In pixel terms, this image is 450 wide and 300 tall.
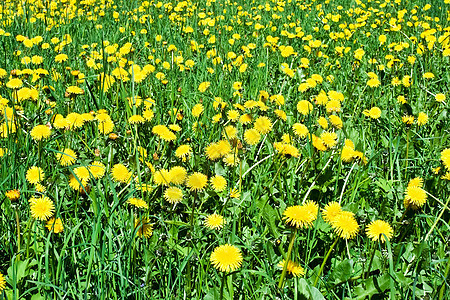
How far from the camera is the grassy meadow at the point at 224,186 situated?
1420mm

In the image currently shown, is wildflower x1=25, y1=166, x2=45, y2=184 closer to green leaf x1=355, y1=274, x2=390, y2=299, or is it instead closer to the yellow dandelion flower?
the yellow dandelion flower

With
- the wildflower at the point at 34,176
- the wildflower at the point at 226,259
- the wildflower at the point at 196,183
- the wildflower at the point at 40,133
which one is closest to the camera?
the wildflower at the point at 226,259

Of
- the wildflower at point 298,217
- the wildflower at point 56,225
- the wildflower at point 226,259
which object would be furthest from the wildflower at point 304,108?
the wildflower at point 56,225

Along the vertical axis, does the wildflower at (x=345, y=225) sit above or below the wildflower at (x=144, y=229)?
above

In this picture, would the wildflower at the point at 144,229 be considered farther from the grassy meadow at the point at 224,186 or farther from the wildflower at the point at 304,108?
the wildflower at the point at 304,108

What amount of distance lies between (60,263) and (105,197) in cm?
40

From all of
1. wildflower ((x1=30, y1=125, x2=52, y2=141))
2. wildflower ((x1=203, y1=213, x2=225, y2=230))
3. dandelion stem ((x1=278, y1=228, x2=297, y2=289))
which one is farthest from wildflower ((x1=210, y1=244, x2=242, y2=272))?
wildflower ((x1=30, y1=125, x2=52, y2=141))

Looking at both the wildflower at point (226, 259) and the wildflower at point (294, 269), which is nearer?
the wildflower at point (226, 259)

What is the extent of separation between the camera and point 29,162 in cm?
196

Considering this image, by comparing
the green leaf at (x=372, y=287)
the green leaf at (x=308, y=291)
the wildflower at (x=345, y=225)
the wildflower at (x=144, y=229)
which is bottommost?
the green leaf at (x=372, y=287)

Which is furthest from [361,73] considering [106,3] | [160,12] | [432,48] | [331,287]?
[106,3]

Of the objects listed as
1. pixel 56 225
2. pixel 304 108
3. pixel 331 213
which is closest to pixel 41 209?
pixel 56 225

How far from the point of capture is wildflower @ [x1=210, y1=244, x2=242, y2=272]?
1261 millimetres

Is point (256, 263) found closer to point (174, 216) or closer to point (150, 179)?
point (174, 216)
